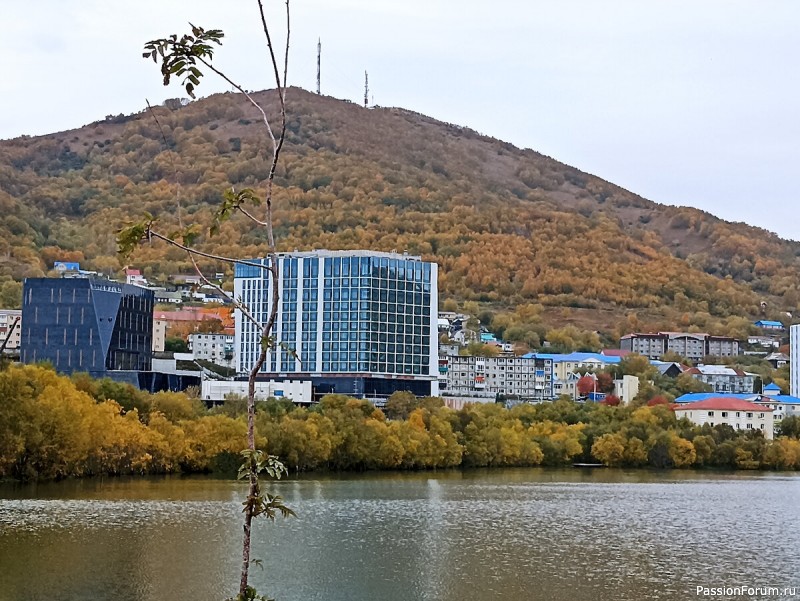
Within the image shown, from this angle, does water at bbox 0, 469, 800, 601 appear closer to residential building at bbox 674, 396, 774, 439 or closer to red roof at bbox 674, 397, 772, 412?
residential building at bbox 674, 396, 774, 439

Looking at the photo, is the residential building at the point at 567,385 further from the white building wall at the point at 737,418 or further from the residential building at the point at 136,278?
the residential building at the point at 136,278

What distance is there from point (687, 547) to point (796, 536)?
6627 millimetres

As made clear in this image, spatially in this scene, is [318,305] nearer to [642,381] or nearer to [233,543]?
[642,381]

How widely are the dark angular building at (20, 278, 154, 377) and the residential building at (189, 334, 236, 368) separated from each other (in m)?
45.3

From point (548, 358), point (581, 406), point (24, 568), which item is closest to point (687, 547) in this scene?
point (24, 568)

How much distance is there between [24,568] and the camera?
110 feet

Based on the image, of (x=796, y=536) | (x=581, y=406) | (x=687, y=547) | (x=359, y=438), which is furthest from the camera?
(x=581, y=406)

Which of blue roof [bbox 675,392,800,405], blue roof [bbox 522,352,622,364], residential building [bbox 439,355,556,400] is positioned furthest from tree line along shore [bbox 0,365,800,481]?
blue roof [bbox 522,352,622,364]

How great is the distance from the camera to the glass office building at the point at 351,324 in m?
124

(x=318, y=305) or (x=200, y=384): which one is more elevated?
(x=318, y=305)

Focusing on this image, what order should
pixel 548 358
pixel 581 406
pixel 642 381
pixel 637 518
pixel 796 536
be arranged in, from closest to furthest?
1. pixel 796 536
2. pixel 637 518
3. pixel 581 406
4. pixel 642 381
5. pixel 548 358

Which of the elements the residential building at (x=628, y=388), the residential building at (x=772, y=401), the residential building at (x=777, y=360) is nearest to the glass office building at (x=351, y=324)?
the residential building at (x=772, y=401)

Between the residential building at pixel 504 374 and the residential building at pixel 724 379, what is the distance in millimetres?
17604

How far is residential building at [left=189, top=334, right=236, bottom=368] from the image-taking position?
521 feet
